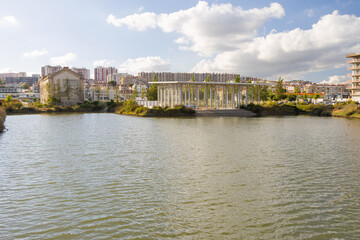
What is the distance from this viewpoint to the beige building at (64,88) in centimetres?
7600

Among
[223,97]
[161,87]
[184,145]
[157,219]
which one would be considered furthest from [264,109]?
[157,219]

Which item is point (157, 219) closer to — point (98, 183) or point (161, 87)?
point (98, 183)

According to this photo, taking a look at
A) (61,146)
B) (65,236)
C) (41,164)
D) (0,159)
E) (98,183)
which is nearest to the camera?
(65,236)

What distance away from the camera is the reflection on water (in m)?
7.84

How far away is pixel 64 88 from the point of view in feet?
255

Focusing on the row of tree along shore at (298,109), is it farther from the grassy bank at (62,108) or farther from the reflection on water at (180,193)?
the reflection on water at (180,193)

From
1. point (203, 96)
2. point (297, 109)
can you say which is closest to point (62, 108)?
point (203, 96)

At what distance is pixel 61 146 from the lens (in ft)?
66.5

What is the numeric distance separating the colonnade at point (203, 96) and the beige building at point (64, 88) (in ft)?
91.5

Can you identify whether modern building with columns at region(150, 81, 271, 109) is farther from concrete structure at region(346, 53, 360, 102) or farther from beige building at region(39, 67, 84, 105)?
concrete structure at region(346, 53, 360, 102)

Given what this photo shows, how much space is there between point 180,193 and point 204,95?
46013 mm

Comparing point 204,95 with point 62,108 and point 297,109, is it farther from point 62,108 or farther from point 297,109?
point 62,108

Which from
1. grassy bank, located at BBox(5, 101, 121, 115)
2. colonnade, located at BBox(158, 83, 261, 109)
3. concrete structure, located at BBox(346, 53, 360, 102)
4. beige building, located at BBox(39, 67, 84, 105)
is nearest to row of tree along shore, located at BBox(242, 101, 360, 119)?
colonnade, located at BBox(158, 83, 261, 109)

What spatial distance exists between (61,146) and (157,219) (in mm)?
13971
